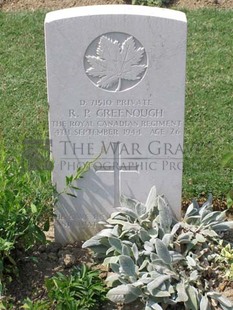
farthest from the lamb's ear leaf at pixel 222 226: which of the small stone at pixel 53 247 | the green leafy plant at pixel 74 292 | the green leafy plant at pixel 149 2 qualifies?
the green leafy plant at pixel 149 2

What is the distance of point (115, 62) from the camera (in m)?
4.24

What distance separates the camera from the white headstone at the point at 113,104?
4152mm

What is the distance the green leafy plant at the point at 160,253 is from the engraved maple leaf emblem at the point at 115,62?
2.48ft

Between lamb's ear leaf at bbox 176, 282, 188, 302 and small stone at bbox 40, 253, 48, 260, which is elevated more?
small stone at bbox 40, 253, 48, 260

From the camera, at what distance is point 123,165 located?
4.56 meters

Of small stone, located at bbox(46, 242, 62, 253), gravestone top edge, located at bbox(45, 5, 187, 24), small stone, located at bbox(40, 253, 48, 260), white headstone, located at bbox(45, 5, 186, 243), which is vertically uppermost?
gravestone top edge, located at bbox(45, 5, 187, 24)

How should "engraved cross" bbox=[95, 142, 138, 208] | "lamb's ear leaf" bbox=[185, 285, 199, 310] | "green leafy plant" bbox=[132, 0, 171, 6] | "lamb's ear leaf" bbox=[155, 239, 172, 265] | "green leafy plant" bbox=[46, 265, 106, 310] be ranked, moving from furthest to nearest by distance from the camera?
"green leafy plant" bbox=[132, 0, 171, 6]
"engraved cross" bbox=[95, 142, 138, 208]
"lamb's ear leaf" bbox=[155, 239, 172, 265]
"lamb's ear leaf" bbox=[185, 285, 199, 310]
"green leafy plant" bbox=[46, 265, 106, 310]

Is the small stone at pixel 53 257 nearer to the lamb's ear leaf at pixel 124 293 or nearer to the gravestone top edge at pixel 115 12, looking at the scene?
the lamb's ear leaf at pixel 124 293

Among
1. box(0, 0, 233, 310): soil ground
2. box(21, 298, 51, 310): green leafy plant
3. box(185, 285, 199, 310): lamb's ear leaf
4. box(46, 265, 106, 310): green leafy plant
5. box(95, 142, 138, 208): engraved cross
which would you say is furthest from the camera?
box(95, 142, 138, 208): engraved cross

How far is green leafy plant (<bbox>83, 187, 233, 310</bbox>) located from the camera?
4.15m

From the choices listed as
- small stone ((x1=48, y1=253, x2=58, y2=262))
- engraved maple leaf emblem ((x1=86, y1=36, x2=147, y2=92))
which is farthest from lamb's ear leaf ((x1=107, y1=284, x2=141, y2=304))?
engraved maple leaf emblem ((x1=86, y1=36, x2=147, y2=92))

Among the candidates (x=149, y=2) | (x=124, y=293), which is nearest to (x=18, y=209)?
(x=124, y=293)

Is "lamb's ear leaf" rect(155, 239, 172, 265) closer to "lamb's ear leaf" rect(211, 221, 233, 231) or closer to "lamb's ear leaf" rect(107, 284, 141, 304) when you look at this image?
"lamb's ear leaf" rect(107, 284, 141, 304)

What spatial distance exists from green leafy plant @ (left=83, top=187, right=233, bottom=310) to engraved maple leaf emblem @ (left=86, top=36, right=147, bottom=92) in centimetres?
75
